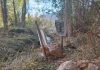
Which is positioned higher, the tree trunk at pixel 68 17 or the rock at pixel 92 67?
the tree trunk at pixel 68 17

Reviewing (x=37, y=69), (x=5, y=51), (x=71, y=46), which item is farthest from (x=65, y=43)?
(x=37, y=69)

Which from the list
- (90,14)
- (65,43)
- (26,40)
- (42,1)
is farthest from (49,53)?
(42,1)

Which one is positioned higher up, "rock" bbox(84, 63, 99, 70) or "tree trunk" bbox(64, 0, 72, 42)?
"tree trunk" bbox(64, 0, 72, 42)

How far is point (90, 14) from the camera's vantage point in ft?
23.4

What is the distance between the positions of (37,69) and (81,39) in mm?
2134

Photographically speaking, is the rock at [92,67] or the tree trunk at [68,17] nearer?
the rock at [92,67]

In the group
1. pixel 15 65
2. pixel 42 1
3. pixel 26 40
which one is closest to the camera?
pixel 15 65

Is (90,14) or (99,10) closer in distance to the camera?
(99,10)

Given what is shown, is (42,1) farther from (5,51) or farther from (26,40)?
(5,51)

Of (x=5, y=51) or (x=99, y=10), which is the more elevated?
(x=99, y=10)

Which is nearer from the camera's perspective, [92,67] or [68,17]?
[92,67]

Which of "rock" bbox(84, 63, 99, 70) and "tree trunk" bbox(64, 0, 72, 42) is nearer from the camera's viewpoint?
"rock" bbox(84, 63, 99, 70)

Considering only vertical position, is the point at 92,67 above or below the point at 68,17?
below

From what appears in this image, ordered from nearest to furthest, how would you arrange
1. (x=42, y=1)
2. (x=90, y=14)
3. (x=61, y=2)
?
(x=90, y=14) < (x=61, y=2) < (x=42, y=1)
